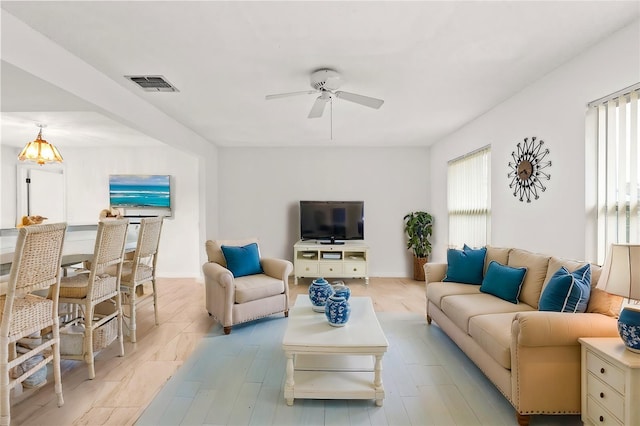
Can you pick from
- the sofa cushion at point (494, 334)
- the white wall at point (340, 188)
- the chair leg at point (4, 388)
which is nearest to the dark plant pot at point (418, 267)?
the white wall at point (340, 188)

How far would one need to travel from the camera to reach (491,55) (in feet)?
8.14

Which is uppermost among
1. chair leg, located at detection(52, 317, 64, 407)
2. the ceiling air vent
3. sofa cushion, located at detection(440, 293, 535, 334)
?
the ceiling air vent

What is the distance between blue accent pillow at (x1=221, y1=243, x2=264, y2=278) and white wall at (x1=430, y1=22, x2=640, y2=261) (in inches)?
111

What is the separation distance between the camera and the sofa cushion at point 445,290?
3088mm

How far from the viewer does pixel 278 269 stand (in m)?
3.71

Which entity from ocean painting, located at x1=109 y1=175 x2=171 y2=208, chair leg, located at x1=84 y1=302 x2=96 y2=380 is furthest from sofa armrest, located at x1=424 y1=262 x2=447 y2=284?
ocean painting, located at x1=109 y1=175 x2=171 y2=208

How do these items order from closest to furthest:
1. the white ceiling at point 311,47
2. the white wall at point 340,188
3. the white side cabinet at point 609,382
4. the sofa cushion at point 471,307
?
the white side cabinet at point 609,382 → the white ceiling at point 311,47 → the sofa cushion at point 471,307 → the white wall at point 340,188

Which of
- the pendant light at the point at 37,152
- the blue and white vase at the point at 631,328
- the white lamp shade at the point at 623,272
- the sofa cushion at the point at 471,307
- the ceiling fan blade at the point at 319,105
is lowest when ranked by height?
the sofa cushion at the point at 471,307

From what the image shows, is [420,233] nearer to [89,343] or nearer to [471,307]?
[471,307]

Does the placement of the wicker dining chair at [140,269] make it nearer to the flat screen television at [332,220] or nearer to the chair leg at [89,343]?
the chair leg at [89,343]

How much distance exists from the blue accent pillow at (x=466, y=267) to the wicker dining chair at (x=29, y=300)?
131 inches

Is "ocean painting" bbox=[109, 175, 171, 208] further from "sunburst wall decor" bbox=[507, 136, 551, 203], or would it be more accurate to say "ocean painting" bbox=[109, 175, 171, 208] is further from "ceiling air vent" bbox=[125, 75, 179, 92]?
"sunburst wall decor" bbox=[507, 136, 551, 203]

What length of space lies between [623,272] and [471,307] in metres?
1.06

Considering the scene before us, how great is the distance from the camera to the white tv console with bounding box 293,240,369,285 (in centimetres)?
533
